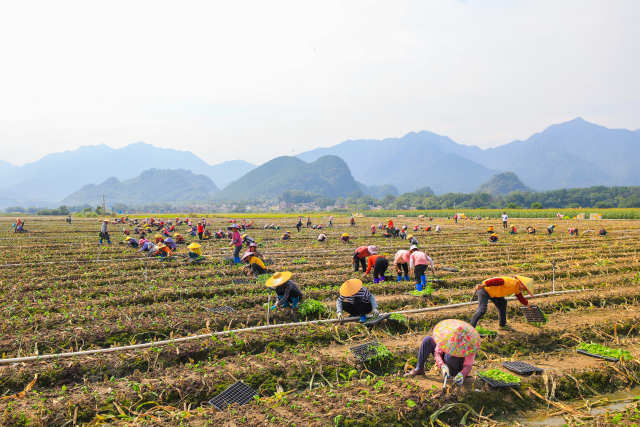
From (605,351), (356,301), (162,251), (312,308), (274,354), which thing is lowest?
(605,351)

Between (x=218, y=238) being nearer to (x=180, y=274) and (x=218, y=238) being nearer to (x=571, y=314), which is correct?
(x=180, y=274)

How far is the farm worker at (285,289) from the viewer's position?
7875mm

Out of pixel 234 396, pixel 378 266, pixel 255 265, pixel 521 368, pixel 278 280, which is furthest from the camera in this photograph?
pixel 255 265

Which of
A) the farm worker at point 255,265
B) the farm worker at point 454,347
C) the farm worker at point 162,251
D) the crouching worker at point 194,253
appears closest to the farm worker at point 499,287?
the farm worker at point 454,347

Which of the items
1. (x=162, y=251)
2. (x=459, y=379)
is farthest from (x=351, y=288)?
(x=162, y=251)

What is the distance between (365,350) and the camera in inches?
242

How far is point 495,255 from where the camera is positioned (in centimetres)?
1611

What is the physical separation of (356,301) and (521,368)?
127 inches

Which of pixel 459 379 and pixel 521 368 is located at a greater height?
pixel 459 379

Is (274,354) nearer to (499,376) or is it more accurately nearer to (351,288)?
(351,288)

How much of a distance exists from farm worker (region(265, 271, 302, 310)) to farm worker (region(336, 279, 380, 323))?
125 cm

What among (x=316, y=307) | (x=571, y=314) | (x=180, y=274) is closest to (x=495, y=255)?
(x=571, y=314)

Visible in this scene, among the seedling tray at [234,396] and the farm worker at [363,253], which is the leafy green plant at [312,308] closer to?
the seedling tray at [234,396]

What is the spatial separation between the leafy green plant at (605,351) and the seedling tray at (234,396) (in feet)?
19.7
